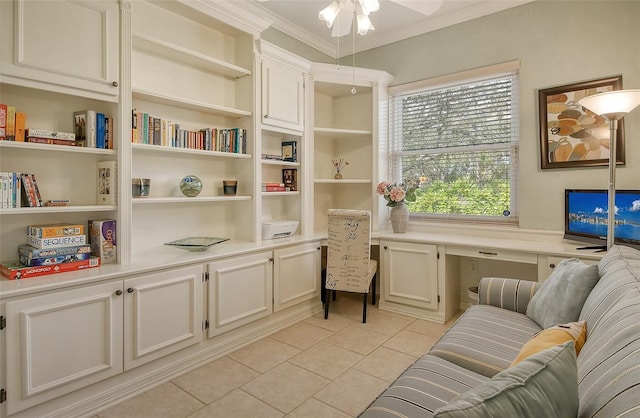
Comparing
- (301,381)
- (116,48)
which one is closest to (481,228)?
(301,381)

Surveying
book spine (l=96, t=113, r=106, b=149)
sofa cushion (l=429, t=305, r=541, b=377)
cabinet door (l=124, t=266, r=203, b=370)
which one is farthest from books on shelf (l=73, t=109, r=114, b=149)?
sofa cushion (l=429, t=305, r=541, b=377)

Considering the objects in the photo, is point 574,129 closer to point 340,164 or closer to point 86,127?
point 340,164

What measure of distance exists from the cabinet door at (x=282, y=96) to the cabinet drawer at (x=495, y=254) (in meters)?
1.89

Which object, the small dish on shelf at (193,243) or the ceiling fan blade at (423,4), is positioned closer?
the ceiling fan blade at (423,4)

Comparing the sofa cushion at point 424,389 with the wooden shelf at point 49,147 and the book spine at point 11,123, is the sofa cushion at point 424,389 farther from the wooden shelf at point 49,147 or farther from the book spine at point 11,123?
the book spine at point 11,123

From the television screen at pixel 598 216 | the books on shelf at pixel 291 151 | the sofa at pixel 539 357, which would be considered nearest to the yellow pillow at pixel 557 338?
the sofa at pixel 539 357

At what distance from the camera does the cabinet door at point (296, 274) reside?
3184 millimetres

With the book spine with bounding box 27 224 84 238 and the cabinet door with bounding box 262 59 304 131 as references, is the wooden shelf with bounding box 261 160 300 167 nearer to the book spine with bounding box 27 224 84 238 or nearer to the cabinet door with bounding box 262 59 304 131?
the cabinet door with bounding box 262 59 304 131

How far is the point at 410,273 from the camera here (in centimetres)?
348

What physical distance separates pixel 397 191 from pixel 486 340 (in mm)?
2045

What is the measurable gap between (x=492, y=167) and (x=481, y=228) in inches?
24.0

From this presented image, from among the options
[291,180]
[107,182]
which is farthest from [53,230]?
[291,180]

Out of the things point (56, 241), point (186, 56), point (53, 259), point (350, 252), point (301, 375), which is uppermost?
point (186, 56)

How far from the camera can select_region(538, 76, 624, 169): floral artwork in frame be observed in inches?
114
